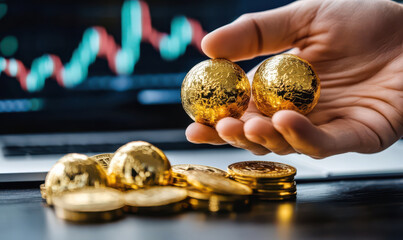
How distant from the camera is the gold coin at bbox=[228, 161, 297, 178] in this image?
1.92ft

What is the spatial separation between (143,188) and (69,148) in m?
0.74

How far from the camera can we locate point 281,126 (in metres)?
0.51

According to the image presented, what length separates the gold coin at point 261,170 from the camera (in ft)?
1.92

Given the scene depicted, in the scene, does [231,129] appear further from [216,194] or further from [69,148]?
[69,148]

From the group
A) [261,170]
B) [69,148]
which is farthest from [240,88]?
[69,148]

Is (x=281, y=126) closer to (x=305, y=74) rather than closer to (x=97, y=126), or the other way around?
(x=305, y=74)

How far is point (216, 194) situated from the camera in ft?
1.75

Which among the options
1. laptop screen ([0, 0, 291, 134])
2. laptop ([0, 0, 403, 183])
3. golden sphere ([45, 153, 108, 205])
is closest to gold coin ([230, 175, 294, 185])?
golden sphere ([45, 153, 108, 205])

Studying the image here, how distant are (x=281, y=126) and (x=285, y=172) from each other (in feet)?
0.44

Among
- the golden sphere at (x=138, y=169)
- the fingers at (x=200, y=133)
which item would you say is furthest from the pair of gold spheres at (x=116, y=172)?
the fingers at (x=200, y=133)

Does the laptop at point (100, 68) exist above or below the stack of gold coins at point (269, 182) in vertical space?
above

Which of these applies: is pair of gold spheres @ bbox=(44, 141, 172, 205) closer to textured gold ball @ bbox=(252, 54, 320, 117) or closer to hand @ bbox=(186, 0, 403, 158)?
hand @ bbox=(186, 0, 403, 158)

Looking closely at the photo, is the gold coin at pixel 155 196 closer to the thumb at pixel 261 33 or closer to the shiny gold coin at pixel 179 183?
the shiny gold coin at pixel 179 183

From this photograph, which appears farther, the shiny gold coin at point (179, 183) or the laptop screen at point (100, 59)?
the laptop screen at point (100, 59)
